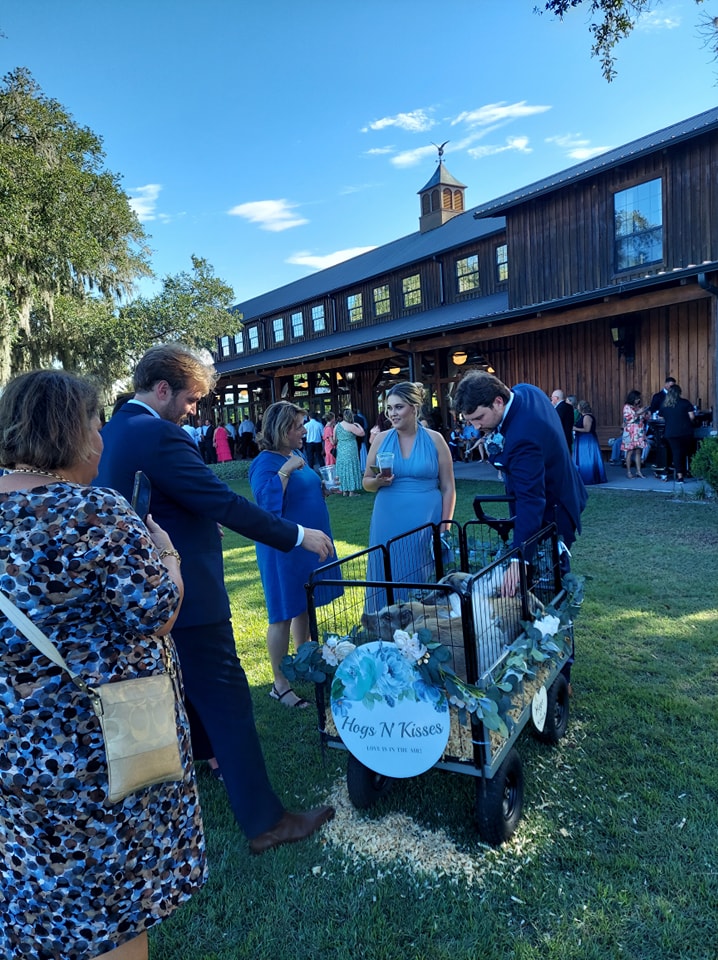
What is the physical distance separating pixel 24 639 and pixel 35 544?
0.79 ft

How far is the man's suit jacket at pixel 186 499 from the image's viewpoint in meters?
2.44

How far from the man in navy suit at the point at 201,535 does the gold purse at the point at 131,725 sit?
2.91ft

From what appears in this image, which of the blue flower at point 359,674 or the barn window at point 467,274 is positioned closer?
the blue flower at point 359,674

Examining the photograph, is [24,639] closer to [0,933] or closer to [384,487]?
[0,933]

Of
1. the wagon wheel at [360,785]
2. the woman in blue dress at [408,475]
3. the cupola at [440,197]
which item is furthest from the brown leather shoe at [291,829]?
the cupola at [440,197]

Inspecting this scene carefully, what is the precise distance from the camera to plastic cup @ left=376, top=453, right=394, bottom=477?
13.3 ft

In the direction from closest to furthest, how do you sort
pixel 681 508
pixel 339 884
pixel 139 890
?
1. pixel 139 890
2. pixel 339 884
3. pixel 681 508

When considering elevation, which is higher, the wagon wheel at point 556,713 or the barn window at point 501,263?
the barn window at point 501,263


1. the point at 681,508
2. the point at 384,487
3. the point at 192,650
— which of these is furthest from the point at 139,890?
the point at 681,508

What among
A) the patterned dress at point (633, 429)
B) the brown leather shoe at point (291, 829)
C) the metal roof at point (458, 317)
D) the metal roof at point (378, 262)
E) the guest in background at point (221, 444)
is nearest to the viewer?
the brown leather shoe at point (291, 829)

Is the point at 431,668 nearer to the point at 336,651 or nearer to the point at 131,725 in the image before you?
the point at 336,651

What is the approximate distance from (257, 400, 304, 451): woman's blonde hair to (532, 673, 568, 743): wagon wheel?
2106 mm

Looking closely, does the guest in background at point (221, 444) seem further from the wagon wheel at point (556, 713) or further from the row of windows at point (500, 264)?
the wagon wheel at point (556, 713)

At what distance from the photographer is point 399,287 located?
75.5 feet
